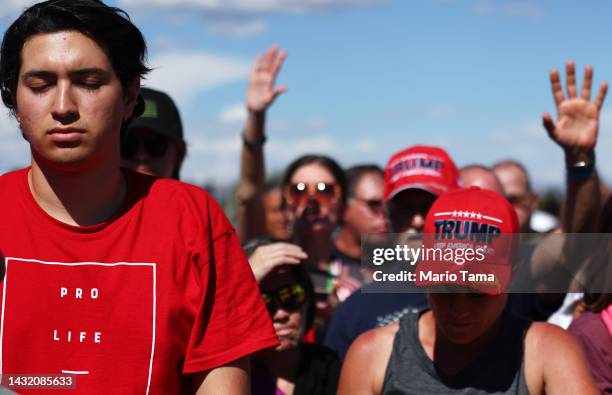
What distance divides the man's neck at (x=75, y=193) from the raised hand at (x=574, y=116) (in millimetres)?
2646

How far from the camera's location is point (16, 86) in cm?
260

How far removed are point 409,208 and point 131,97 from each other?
2.30m

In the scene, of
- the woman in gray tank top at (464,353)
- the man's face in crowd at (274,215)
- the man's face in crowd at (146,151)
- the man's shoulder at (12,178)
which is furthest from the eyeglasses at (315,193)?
the man's shoulder at (12,178)

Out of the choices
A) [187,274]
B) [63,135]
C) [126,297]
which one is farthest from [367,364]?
[63,135]

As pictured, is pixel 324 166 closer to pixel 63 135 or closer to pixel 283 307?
pixel 283 307

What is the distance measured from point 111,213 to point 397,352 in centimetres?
123

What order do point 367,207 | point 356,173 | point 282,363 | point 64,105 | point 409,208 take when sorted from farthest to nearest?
point 356,173, point 367,207, point 409,208, point 282,363, point 64,105

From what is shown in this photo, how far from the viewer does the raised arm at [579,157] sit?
4672 mm

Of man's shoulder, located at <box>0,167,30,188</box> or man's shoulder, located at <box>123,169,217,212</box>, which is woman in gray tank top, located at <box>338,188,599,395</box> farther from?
man's shoulder, located at <box>0,167,30,188</box>

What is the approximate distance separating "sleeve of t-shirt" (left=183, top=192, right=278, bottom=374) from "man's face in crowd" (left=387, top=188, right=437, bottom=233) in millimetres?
2118

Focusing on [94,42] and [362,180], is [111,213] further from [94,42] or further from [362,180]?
[362,180]

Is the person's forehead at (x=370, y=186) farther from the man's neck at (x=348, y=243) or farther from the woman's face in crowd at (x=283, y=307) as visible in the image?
the woman's face in crowd at (x=283, y=307)

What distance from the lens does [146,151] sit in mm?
4637

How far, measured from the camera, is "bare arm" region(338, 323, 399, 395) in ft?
11.0
